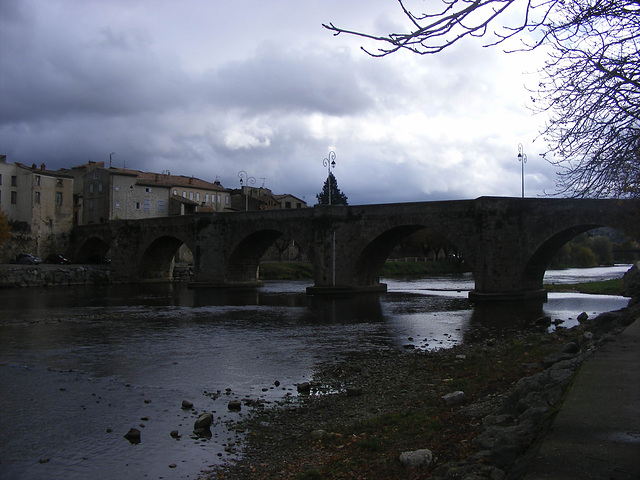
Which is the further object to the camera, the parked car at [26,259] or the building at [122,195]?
the building at [122,195]

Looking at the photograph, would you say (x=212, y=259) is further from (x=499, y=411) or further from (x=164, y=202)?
(x=499, y=411)

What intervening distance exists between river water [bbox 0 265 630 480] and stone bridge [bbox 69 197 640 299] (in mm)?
2558

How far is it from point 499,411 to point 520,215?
Result: 23185 millimetres

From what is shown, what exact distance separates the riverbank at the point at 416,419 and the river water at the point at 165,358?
0.72 metres

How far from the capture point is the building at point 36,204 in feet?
186

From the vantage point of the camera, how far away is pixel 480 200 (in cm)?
2938

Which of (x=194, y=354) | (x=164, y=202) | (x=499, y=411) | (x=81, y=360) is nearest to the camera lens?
(x=499, y=411)

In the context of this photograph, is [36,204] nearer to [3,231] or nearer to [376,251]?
[3,231]

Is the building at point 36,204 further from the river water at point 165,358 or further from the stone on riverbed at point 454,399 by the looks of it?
the stone on riverbed at point 454,399

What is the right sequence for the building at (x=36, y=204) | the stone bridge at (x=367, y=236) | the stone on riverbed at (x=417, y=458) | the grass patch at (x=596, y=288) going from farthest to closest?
the building at (x=36, y=204)
the grass patch at (x=596, y=288)
the stone bridge at (x=367, y=236)
the stone on riverbed at (x=417, y=458)

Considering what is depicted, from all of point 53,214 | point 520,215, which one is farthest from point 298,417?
point 53,214

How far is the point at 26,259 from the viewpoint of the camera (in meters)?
52.8

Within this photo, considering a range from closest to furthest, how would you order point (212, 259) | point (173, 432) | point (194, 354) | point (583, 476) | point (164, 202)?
1. point (583, 476)
2. point (173, 432)
3. point (194, 354)
4. point (212, 259)
5. point (164, 202)

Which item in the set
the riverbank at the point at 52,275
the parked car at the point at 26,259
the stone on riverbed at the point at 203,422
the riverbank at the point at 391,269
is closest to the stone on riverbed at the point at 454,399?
the stone on riverbed at the point at 203,422
